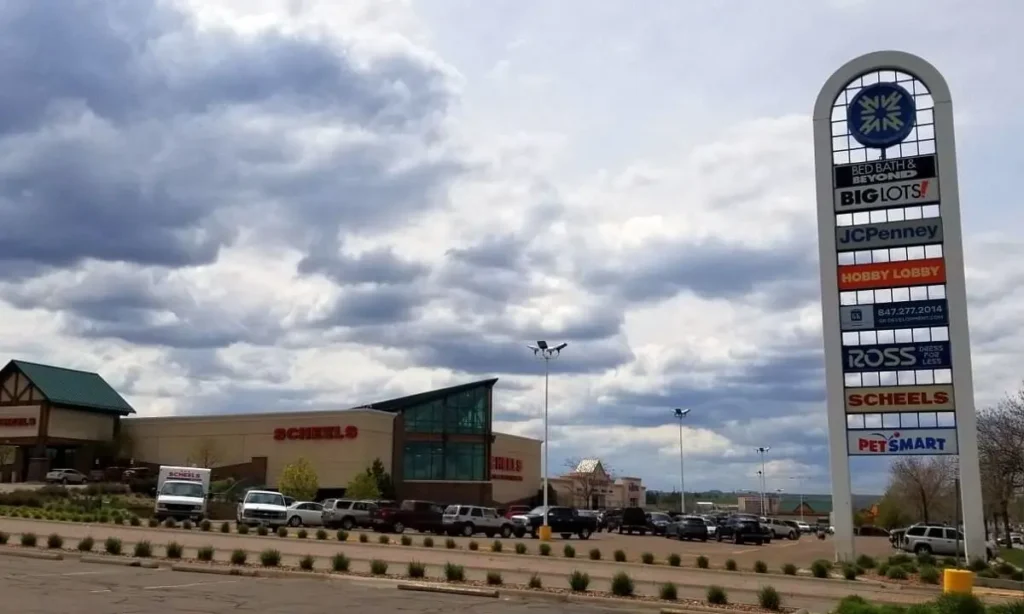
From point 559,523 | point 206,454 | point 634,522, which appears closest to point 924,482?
point 634,522

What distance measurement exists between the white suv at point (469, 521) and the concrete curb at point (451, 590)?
99.3 ft

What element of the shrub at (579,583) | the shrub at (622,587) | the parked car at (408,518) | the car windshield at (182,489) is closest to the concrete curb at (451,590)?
the shrub at (579,583)

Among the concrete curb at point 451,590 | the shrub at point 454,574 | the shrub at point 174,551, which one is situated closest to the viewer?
the concrete curb at point 451,590

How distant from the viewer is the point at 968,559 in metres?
33.4

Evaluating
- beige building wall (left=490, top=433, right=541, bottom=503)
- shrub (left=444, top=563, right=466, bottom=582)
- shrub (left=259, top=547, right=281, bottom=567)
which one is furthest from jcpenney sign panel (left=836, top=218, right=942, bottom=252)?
beige building wall (left=490, top=433, right=541, bottom=503)

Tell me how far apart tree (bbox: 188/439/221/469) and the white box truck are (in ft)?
123

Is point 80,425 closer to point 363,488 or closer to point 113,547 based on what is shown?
point 363,488

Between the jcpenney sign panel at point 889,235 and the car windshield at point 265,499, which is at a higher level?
the jcpenney sign panel at point 889,235

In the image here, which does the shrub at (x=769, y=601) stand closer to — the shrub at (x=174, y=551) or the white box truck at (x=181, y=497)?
the shrub at (x=174, y=551)

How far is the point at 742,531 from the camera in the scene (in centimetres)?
5641

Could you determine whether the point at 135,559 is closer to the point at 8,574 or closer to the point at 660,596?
the point at 8,574

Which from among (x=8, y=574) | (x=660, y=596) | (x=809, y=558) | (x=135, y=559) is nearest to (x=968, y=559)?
(x=809, y=558)

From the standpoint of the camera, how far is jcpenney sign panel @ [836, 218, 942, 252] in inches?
1416

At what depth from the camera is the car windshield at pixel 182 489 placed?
4325 cm
